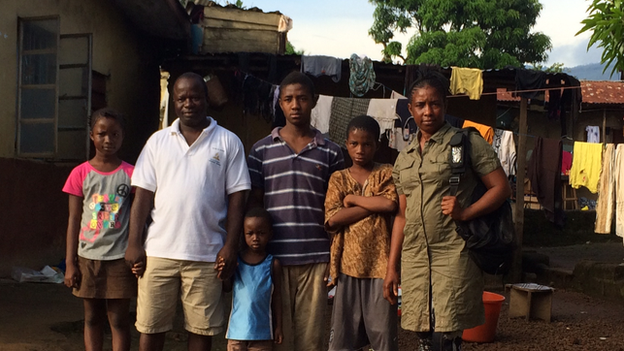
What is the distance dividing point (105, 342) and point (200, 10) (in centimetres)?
673

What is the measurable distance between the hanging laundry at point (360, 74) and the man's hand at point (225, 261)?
5.98m

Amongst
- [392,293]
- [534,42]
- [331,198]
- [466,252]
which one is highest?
[534,42]

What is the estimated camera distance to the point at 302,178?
9.77 feet

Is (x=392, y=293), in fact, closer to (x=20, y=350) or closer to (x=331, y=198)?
(x=331, y=198)

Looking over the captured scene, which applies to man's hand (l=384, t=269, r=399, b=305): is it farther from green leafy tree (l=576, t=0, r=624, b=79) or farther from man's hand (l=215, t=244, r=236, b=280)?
green leafy tree (l=576, t=0, r=624, b=79)

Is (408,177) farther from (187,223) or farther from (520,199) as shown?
(520,199)

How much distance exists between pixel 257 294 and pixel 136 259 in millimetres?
586

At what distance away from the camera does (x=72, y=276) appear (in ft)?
10.3

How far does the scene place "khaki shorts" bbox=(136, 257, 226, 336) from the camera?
288 cm

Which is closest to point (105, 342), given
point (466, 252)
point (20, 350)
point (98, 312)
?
point (20, 350)

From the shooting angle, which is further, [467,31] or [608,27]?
[467,31]

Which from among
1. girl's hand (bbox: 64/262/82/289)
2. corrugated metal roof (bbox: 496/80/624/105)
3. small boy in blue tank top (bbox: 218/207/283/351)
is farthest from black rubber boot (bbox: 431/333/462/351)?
corrugated metal roof (bbox: 496/80/624/105)

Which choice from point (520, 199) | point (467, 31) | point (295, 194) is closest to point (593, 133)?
point (467, 31)

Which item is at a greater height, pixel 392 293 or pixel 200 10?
pixel 200 10
